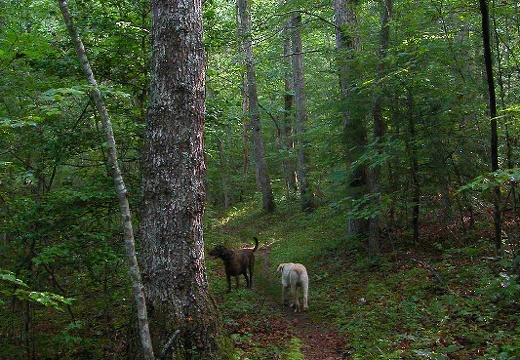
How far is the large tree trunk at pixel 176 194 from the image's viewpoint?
520 cm

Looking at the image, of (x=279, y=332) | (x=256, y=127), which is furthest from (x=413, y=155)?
(x=256, y=127)

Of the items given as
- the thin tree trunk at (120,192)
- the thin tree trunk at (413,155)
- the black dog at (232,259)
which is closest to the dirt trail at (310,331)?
the black dog at (232,259)

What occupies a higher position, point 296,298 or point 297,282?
point 297,282

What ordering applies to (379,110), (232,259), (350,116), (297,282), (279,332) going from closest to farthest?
(279,332) → (297,282) → (379,110) → (232,259) → (350,116)

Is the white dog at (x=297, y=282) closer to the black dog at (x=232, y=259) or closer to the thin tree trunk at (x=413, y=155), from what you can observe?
the black dog at (x=232, y=259)

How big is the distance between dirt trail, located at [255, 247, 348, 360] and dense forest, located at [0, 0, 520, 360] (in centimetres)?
5

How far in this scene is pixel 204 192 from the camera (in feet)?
18.2

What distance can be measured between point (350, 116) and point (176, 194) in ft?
21.4

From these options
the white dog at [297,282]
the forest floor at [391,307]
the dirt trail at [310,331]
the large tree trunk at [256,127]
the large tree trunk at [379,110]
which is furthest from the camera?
the large tree trunk at [256,127]

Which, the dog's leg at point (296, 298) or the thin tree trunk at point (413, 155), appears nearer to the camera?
the dog's leg at point (296, 298)

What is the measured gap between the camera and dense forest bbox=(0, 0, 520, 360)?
527 centimetres

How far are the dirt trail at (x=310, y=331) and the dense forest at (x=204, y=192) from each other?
5 cm

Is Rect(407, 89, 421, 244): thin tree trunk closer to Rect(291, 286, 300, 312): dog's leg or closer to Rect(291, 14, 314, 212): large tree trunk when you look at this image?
Rect(291, 286, 300, 312): dog's leg

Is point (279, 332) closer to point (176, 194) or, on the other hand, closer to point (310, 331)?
point (310, 331)
